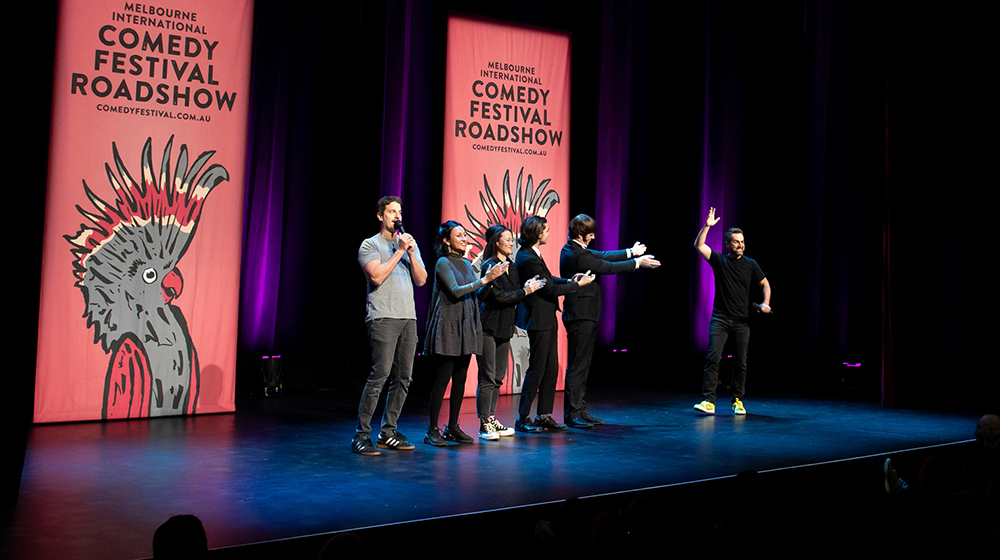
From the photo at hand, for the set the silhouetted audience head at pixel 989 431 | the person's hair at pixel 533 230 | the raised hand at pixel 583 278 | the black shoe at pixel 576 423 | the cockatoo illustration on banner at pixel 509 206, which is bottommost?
the black shoe at pixel 576 423

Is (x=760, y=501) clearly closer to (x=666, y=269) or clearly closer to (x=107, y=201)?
(x=107, y=201)

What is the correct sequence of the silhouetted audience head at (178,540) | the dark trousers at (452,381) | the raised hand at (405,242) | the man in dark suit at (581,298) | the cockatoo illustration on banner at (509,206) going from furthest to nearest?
the cockatoo illustration on banner at (509,206) < the man in dark suit at (581,298) < the dark trousers at (452,381) < the raised hand at (405,242) < the silhouetted audience head at (178,540)

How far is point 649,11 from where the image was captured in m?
8.24

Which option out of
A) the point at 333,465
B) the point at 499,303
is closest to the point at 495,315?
the point at 499,303

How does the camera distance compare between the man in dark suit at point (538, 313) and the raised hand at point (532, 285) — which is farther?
the man in dark suit at point (538, 313)

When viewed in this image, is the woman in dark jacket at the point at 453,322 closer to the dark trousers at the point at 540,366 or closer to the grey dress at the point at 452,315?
the grey dress at the point at 452,315

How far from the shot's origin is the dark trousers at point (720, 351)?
594cm

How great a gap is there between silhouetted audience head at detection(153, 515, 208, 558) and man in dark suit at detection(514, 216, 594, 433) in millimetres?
3240

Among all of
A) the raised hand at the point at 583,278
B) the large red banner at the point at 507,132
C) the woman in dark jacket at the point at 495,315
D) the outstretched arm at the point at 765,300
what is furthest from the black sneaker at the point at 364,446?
the outstretched arm at the point at 765,300

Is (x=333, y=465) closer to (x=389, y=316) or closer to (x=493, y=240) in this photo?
(x=389, y=316)

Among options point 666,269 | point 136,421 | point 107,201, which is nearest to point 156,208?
point 107,201

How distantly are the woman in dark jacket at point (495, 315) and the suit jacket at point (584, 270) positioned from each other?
0.49 meters

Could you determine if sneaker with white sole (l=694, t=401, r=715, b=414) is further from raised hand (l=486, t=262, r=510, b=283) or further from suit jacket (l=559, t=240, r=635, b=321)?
raised hand (l=486, t=262, r=510, b=283)

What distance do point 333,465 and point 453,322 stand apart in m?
0.95
